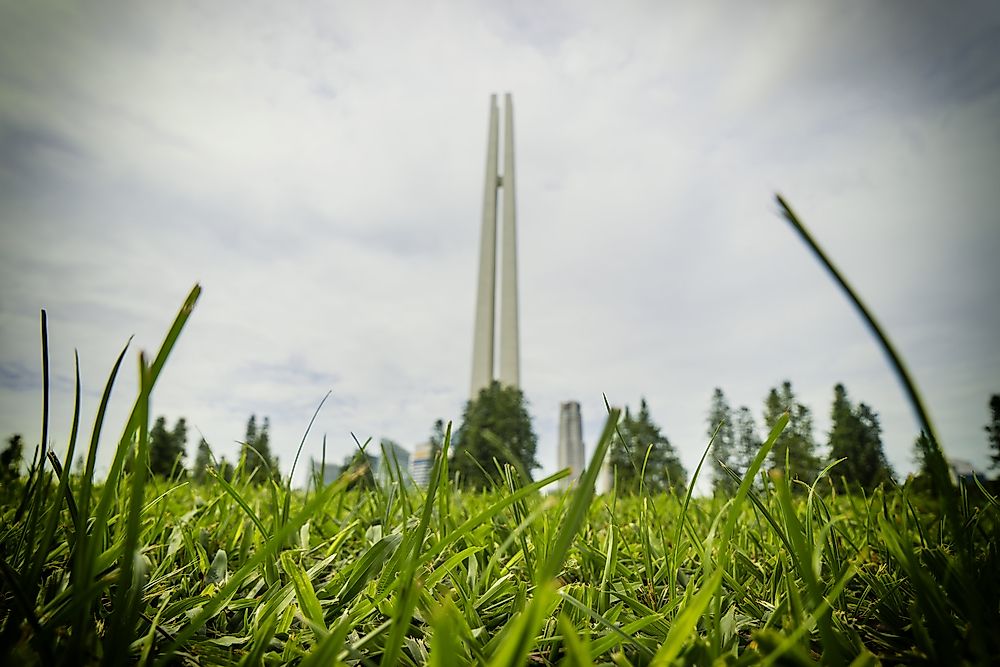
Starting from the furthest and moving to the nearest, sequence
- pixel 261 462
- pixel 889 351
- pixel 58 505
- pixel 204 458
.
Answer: pixel 204 458
pixel 261 462
pixel 58 505
pixel 889 351

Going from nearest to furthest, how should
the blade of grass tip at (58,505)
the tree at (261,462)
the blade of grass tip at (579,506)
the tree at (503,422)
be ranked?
1. the blade of grass tip at (579,506)
2. the blade of grass tip at (58,505)
3. the tree at (261,462)
4. the tree at (503,422)

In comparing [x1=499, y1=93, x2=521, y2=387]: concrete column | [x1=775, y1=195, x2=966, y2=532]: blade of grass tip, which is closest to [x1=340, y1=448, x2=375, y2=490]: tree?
[x1=775, y1=195, x2=966, y2=532]: blade of grass tip

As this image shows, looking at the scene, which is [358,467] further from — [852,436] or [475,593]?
[852,436]

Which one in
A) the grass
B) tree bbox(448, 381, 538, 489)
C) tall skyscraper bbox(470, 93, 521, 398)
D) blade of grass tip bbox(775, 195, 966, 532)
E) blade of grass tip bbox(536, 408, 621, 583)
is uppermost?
tall skyscraper bbox(470, 93, 521, 398)

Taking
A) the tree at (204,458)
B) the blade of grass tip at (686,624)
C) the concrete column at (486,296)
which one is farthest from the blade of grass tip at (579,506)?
the concrete column at (486,296)

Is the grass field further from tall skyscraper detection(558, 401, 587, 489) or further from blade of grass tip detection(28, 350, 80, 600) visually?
tall skyscraper detection(558, 401, 587, 489)

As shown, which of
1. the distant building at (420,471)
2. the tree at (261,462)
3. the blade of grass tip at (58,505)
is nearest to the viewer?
the blade of grass tip at (58,505)

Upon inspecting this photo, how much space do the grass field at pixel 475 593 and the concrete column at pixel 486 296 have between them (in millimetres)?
27740

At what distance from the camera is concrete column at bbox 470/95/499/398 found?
96.6 feet

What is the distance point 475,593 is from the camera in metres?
0.74

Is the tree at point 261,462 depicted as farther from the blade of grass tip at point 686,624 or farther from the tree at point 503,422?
the tree at point 503,422

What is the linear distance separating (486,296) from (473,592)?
29180 millimetres

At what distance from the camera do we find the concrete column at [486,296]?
2945 centimetres

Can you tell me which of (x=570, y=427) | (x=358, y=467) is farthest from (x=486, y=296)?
(x=358, y=467)
